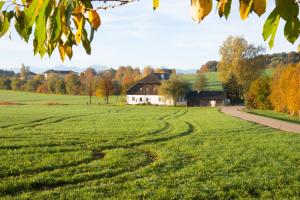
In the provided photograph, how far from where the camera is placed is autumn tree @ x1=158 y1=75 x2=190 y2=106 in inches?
2547

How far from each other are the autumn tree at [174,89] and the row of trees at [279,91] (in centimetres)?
1220

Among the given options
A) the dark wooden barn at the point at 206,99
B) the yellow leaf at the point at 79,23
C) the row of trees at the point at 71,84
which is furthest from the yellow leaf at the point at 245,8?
the row of trees at the point at 71,84

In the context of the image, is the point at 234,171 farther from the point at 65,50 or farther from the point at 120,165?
the point at 65,50

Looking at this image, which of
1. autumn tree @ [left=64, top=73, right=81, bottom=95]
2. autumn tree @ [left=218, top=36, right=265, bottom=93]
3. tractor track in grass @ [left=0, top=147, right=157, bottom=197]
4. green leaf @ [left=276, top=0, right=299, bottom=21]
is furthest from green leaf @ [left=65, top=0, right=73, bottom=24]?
autumn tree @ [left=64, top=73, right=81, bottom=95]

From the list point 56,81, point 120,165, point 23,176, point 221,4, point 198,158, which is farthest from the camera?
point 56,81

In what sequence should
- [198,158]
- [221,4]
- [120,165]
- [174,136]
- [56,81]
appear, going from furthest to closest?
[56,81] → [174,136] → [198,158] → [120,165] → [221,4]

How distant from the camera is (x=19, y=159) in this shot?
13.1m

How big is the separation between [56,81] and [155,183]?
95.7m

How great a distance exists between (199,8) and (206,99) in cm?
6918

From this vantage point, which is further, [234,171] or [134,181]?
[234,171]

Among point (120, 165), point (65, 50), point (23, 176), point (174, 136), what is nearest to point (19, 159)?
point (23, 176)

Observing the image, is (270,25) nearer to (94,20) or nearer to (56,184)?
(94,20)

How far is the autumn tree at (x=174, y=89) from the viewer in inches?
2547

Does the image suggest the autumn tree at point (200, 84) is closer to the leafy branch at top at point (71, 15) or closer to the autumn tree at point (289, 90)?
the autumn tree at point (289, 90)
